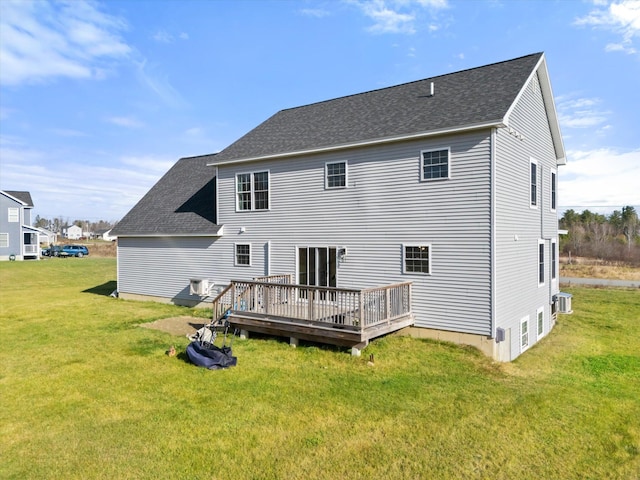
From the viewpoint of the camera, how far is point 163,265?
17.8 m

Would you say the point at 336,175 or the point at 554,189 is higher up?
the point at 336,175

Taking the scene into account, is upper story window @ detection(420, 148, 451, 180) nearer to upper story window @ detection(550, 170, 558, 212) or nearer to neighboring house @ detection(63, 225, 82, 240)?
upper story window @ detection(550, 170, 558, 212)

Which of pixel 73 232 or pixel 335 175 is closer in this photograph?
pixel 335 175

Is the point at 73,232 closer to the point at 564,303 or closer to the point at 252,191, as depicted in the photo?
the point at 252,191

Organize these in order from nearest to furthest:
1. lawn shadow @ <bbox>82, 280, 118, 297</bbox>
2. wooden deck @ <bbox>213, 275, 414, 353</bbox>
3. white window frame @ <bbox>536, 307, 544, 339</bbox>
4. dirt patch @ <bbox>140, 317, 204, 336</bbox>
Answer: wooden deck @ <bbox>213, 275, 414, 353</bbox>
dirt patch @ <bbox>140, 317, 204, 336</bbox>
white window frame @ <bbox>536, 307, 544, 339</bbox>
lawn shadow @ <bbox>82, 280, 118, 297</bbox>

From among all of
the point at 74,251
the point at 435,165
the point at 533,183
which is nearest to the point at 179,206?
the point at 435,165

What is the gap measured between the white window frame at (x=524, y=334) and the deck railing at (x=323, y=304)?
4.00m

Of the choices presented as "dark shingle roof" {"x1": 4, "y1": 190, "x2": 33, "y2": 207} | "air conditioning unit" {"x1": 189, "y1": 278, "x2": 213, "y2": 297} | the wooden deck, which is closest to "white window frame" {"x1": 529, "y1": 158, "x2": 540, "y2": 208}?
the wooden deck

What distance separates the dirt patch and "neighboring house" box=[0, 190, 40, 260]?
3906 centimetres

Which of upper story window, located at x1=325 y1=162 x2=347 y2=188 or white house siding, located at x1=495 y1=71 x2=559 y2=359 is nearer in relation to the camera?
white house siding, located at x1=495 y1=71 x2=559 y2=359

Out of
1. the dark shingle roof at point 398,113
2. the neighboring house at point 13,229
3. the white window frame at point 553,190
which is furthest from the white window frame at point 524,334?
the neighboring house at point 13,229

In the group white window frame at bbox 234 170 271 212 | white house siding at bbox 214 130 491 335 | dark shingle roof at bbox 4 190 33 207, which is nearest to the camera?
white house siding at bbox 214 130 491 335

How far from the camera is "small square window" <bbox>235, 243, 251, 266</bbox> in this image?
1503cm

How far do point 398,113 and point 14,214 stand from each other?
155 feet
